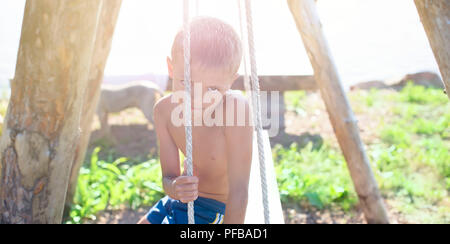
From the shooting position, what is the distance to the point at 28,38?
3.87 ft

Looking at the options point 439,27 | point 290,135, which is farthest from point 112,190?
point 439,27

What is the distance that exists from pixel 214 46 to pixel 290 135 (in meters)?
3.51

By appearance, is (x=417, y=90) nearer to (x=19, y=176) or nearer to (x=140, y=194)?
(x=140, y=194)

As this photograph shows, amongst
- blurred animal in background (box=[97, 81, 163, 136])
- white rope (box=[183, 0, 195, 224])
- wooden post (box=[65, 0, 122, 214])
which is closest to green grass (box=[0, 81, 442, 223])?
blurred animal in background (box=[97, 81, 163, 136])

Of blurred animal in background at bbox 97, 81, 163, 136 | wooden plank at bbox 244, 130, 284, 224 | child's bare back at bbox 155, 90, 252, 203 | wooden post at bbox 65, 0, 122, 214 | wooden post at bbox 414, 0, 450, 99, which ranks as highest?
blurred animal in background at bbox 97, 81, 163, 136

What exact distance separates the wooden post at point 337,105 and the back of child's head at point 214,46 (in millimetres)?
1049

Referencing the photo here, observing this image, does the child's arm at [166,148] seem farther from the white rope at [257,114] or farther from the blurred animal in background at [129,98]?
the blurred animal in background at [129,98]

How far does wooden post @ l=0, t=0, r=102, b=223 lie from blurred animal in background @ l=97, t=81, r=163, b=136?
2.95 meters

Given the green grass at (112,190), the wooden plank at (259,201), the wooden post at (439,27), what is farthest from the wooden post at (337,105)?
the green grass at (112,190)

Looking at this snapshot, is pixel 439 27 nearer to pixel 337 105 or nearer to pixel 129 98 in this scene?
pixel 337 105

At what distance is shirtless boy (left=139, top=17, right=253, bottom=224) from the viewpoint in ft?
3.93

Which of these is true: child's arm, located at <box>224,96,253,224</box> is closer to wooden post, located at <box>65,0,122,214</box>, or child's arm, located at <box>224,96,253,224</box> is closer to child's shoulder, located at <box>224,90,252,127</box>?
child's shoulder, located at <box>224,90,252,127</box>

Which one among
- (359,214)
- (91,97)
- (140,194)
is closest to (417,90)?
(359,214)

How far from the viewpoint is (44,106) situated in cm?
121
